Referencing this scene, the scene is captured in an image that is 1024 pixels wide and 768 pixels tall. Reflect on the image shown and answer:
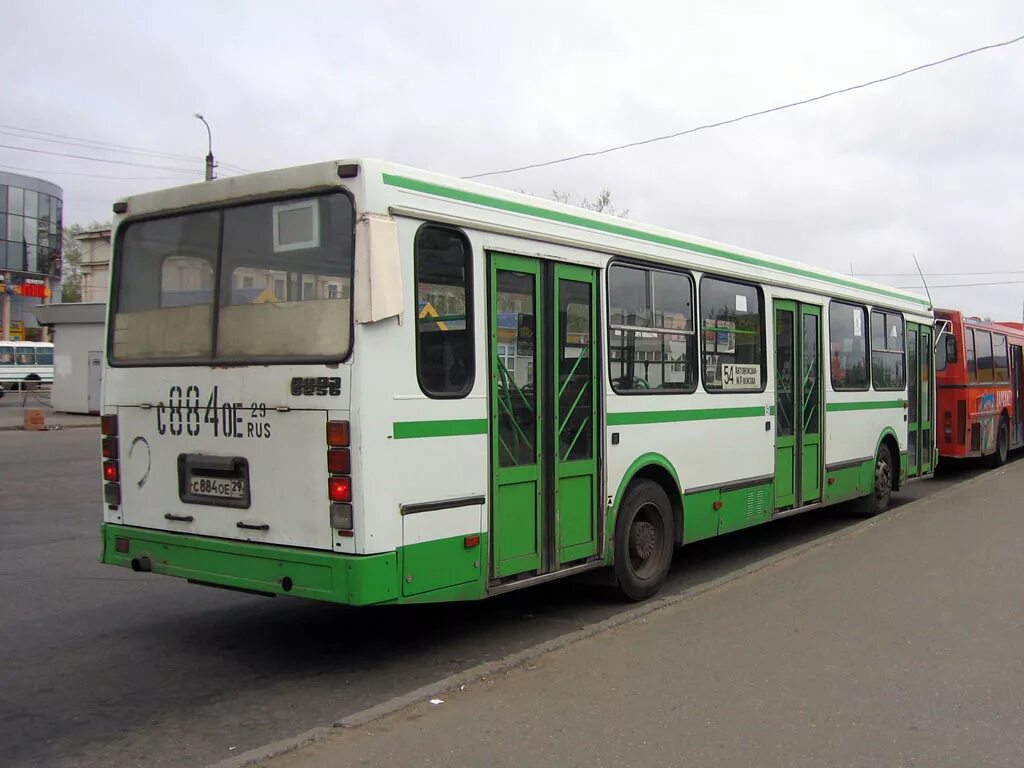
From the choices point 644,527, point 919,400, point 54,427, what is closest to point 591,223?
point 644,527

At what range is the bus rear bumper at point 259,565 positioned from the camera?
5.27m

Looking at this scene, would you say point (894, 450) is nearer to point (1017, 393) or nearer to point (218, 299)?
point (218, 299)

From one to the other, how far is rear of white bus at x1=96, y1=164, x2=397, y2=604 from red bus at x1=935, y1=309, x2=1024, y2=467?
12.1 metres

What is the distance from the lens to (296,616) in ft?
24.4

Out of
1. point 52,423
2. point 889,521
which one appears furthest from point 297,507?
point 52,423

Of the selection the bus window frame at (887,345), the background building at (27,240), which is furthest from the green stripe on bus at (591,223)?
the background building at (27,240)

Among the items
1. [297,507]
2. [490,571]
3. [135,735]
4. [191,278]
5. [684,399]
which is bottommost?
[135,735]

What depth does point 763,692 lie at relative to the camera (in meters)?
5.32

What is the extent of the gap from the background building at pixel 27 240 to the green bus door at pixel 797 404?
60098 mm

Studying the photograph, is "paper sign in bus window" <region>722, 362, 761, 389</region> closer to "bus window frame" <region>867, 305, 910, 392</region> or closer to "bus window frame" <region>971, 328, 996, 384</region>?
"bus window frame" <region>867, 305, 910, 392</region>

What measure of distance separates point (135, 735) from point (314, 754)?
115cm

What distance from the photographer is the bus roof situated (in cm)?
547

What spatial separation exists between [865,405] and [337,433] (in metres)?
8.28

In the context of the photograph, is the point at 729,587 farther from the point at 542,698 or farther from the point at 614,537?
the point at 542,698
